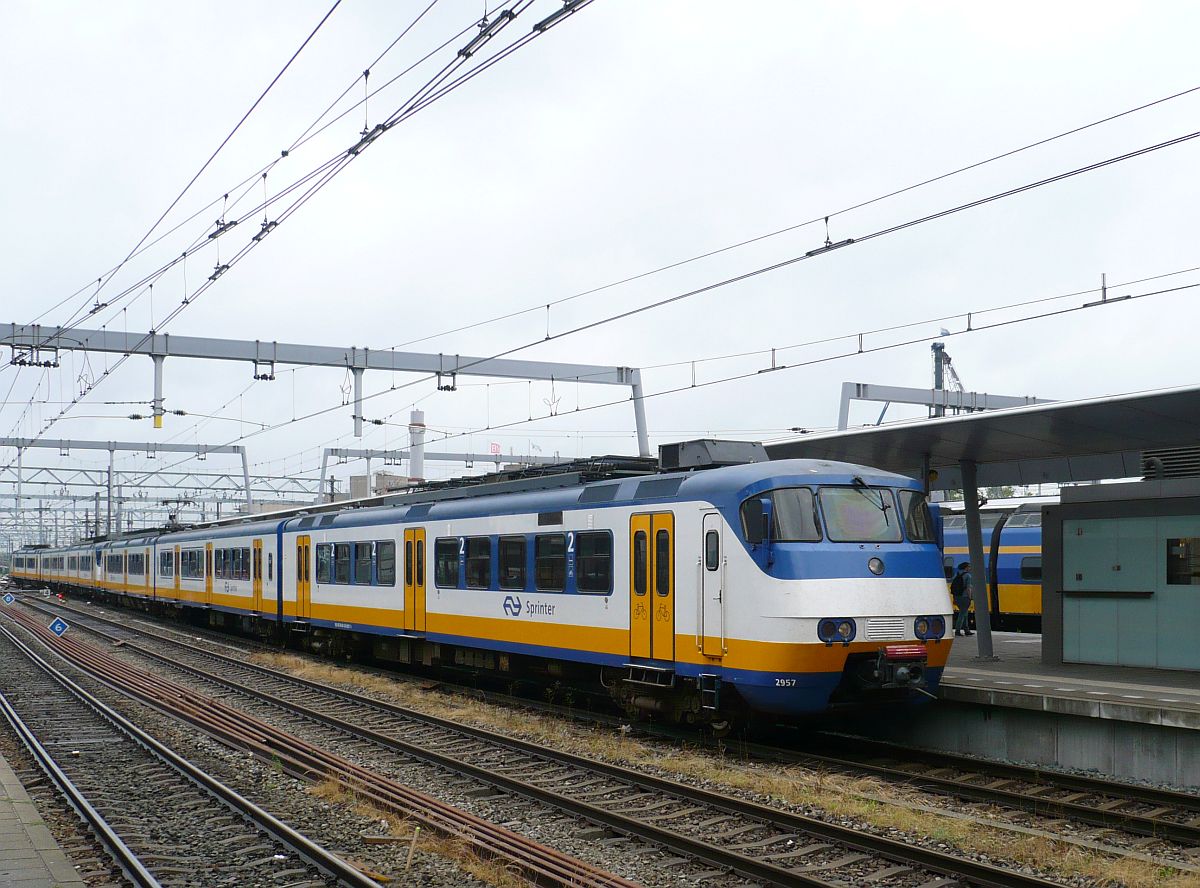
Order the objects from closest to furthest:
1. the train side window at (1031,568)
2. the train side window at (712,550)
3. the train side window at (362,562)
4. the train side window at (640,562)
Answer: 1. the train side window at (712,550)
2. the train side window at (640,562)
3. the train side window at (362,562)
4. the train side window at (1031,568)

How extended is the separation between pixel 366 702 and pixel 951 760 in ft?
30.3

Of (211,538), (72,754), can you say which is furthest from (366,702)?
(211,538)

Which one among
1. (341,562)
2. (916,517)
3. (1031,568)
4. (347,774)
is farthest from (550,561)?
(1031,568)

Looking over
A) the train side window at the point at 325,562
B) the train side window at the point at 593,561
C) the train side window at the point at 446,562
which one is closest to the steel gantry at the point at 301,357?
the train side window at the point at 325,562

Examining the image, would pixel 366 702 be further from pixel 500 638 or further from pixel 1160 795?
pixel 1160 795

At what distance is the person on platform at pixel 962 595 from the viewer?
2322cm

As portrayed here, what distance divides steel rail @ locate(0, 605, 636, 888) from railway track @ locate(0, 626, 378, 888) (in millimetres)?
1004

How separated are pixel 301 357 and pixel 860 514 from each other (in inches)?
541

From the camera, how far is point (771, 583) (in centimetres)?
1217

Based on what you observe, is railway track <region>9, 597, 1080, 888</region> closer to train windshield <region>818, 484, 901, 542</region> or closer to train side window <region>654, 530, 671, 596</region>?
train side window <region>654, 530, 671, 596</region>

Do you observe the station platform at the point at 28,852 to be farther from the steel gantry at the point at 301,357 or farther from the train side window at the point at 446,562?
the steel gantry at the point at 301,357

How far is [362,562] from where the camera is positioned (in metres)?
22.8

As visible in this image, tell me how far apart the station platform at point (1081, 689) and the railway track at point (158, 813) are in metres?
7.95

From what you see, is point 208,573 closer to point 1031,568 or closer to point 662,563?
point 1031,568
